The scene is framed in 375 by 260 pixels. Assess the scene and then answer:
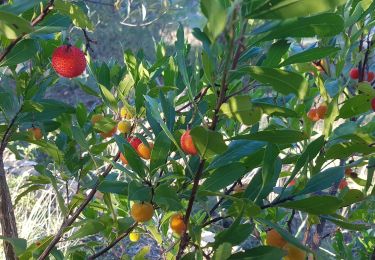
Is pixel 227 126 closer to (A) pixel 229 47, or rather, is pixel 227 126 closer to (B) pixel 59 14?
(B) pixel 59 14

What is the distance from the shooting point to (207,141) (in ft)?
2.11

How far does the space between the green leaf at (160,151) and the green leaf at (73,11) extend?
0.23m

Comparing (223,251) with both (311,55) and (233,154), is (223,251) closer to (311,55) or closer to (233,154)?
(233,154)

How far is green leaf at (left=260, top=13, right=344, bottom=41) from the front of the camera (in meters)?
0.60

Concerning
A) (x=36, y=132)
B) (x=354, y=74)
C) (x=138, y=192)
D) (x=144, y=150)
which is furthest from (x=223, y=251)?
(x=354, y=74)

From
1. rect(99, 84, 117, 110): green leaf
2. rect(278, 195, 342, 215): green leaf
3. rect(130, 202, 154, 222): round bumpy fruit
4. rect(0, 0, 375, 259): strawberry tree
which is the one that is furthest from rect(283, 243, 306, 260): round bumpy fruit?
rect(99, 84, 117, 110): green leaf

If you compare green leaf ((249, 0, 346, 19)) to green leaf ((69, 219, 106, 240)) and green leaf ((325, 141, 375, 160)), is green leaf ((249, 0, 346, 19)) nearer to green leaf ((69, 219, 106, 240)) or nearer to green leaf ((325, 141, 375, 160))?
green leaf ((325, 141, 375, 160))

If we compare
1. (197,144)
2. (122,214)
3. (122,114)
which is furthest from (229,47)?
(122,214)

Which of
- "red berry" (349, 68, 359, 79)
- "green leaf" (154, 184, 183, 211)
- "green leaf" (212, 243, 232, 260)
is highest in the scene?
"green leaf" (154, 184, 183, 211)

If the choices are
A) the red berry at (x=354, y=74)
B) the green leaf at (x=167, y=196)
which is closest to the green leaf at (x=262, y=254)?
the green leaf at (x=167, y=196)

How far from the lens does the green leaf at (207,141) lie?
24.6 inches

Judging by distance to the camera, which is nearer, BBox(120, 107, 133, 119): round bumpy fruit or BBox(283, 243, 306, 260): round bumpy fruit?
BBox(283, 243, 306, 260): round bumpy fruit

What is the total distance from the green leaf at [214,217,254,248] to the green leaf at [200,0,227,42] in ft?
0.96

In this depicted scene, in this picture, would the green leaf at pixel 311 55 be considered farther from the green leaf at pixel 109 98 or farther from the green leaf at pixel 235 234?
Result: the green leaf at pixel 109 98
